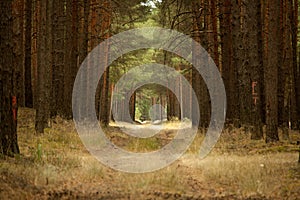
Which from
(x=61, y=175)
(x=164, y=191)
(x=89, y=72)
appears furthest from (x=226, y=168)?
(x=89, y=72)

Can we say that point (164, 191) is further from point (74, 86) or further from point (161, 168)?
point (74, 86)

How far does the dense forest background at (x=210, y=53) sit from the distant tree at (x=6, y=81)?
2 centimetres

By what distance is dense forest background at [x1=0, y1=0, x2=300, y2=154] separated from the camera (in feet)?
33.3

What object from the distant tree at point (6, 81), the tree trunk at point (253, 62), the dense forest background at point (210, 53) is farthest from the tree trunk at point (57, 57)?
the distant tree at point (6, 81)

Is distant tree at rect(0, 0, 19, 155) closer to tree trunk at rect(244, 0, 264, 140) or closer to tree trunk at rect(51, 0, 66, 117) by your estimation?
tree trunk at rect(244, 0, 264, 140)

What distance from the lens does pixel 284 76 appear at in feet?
51.7

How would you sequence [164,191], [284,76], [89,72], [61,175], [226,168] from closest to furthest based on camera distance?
[164,191], [61,175], [226,168], [284,76], [89,72]

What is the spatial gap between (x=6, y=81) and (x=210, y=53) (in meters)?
13.6

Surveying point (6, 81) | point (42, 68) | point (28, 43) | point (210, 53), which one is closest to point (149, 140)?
point (42, 68)

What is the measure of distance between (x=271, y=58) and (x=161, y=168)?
5.37 metres

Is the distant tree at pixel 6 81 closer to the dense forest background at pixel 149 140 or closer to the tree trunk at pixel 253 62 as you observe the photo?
the dense forest background at pixel 149 140

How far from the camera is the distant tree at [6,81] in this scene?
7.93 meters

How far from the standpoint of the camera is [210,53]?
20.3m

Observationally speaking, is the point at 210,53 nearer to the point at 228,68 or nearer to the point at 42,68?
the point at 228,68
